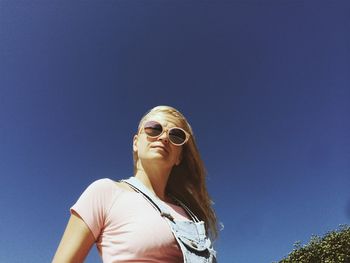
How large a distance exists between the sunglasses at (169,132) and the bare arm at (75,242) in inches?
41.0

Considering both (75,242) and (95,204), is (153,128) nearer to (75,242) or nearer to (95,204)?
(95,204)

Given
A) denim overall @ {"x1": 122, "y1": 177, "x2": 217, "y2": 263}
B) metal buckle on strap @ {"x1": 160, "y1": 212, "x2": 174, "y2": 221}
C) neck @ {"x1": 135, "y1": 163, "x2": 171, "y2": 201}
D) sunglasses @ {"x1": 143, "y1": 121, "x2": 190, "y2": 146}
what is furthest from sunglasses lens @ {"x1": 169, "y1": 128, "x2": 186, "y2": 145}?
metal buckle on strap @ {"x1": 160, "y1": 212, "x2": 174, "y2": 221}

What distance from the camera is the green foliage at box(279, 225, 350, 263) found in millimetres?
30109

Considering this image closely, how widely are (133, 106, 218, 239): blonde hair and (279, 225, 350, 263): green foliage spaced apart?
1134 inches

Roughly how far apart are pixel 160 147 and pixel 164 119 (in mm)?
283

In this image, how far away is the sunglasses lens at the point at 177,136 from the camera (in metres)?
3.56

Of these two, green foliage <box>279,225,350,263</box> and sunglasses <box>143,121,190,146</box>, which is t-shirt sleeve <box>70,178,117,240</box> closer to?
sunglasses <box>143,121,190,146</box>

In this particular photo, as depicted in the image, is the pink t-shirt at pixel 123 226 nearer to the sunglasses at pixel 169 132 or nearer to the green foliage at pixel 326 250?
the sunglasses at pixel 169 132

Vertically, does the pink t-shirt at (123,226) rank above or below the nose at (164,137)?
below

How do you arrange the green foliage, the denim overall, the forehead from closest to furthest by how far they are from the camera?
the denim overall, the forehead, the green foliage

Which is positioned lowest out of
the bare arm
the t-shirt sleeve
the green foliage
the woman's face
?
the bare arm

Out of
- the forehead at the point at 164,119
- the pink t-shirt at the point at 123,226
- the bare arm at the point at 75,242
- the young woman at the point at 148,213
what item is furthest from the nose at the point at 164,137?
the bare arm at the point at 75,242

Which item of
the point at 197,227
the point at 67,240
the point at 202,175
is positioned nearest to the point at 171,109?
the point at 202,175

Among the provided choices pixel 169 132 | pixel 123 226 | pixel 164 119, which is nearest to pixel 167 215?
pixel 123 226
